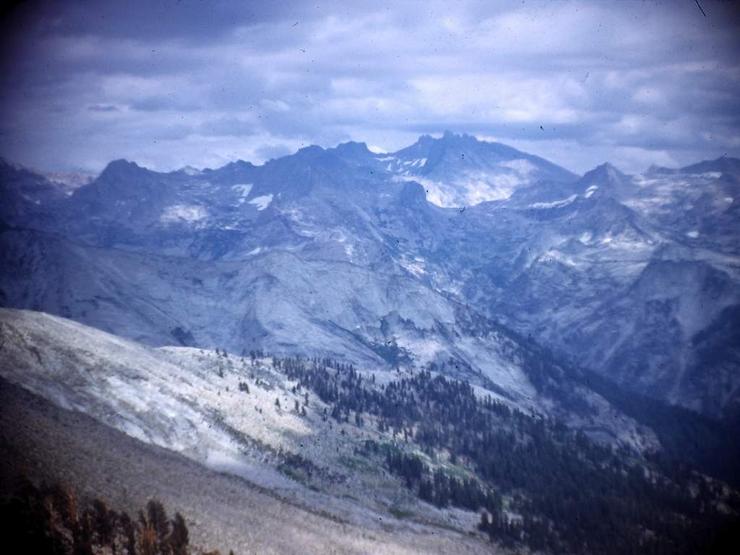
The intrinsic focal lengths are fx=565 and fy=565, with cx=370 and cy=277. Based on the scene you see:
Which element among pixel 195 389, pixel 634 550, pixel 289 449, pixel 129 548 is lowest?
pixel 634 550

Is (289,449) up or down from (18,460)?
down

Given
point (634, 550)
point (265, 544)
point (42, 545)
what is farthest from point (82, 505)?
point (634, 550)

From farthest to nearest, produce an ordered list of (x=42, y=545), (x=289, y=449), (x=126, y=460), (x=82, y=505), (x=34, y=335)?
(x=289, y=449) < (x=34, y=335) < (x=126, y=460) < (x=82, y=505) < (x=42, y=545)

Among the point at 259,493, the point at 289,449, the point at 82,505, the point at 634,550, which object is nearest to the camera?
the point at 82,505

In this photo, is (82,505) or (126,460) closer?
(82,505)

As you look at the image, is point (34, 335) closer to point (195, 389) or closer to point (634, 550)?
point (195, 389)

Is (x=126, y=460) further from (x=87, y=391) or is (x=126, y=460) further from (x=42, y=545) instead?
(x=87, y=391)
